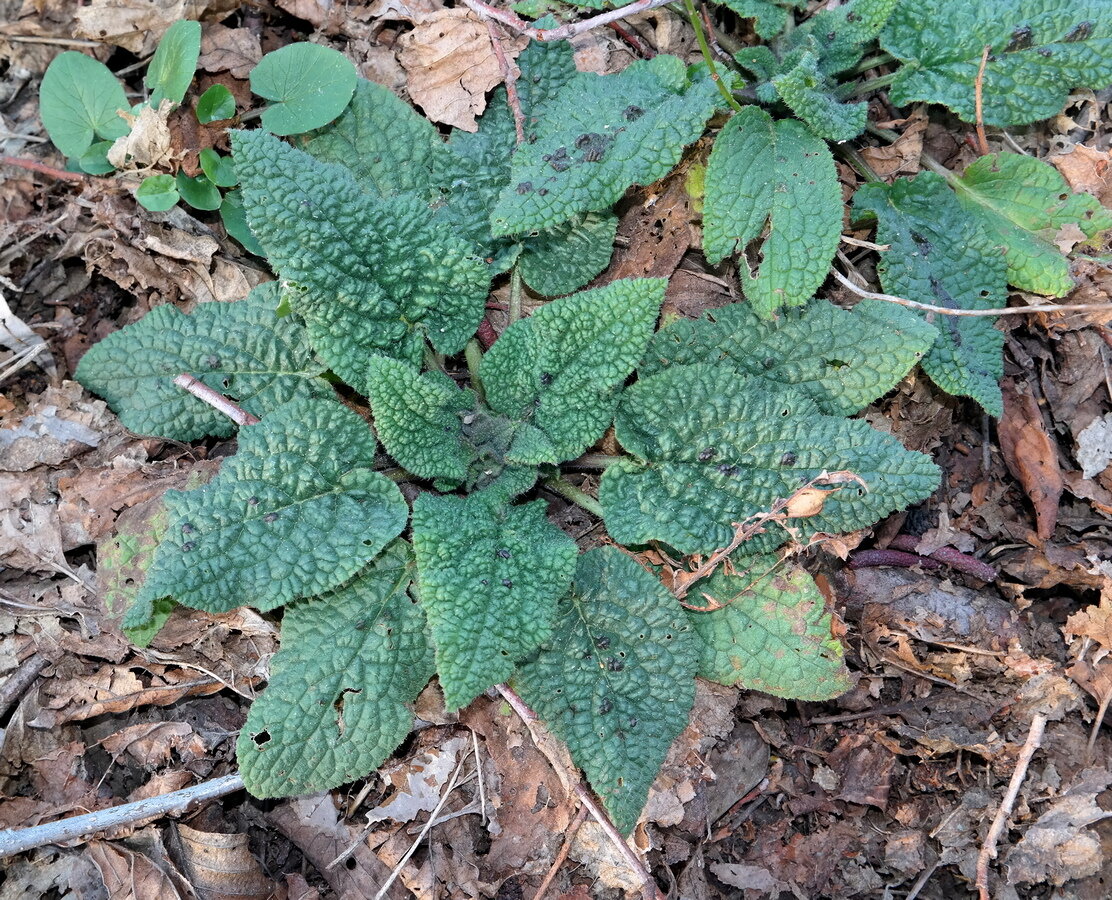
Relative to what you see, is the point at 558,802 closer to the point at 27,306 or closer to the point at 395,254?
the point at 395,254

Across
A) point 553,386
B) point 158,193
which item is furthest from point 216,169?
point 553,386

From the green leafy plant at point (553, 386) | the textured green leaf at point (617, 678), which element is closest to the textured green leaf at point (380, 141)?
the green leafy plant at point (553, 386)

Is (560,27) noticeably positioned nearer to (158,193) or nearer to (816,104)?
(816,104)

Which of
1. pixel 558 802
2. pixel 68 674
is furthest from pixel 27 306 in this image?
pixel 558 802

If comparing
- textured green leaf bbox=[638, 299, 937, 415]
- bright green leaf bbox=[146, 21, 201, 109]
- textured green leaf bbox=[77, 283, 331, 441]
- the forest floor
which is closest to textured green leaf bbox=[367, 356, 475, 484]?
textured green leaf bbox=[77, 283, 331, 441]

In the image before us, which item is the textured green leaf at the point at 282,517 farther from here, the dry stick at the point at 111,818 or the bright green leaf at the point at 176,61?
the bright green leaf at the point at 176,61

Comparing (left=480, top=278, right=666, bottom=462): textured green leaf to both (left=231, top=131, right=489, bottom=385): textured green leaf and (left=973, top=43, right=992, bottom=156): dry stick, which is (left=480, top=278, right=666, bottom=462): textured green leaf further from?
(left=973, top=43, right=992, bottom=156): dry stick
